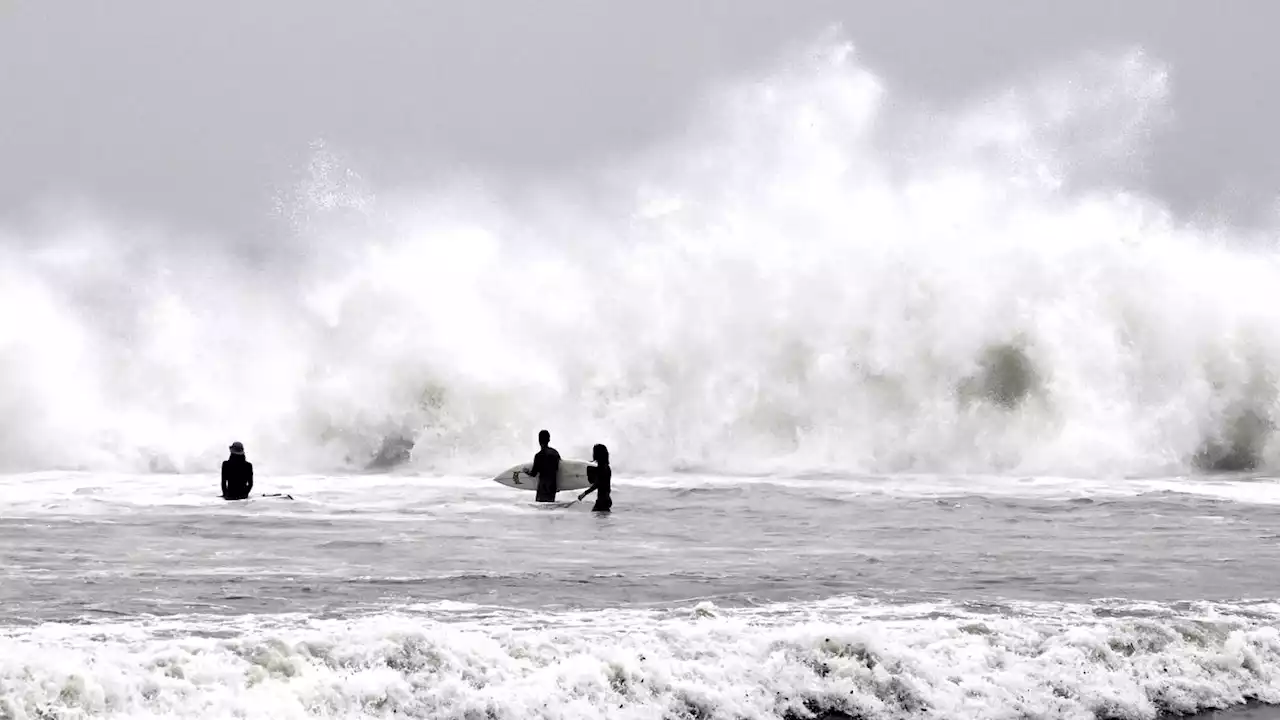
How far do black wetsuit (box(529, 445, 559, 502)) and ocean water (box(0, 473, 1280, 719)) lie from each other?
4.10ft

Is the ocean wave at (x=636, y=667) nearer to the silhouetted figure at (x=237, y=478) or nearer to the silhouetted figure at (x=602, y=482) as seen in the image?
the silhouetted figure at (x=602, y=482)

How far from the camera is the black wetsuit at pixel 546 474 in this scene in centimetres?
1970

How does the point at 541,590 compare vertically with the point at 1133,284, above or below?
below

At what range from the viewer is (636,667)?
9234mm

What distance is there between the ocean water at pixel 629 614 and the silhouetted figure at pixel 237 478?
1.31 m

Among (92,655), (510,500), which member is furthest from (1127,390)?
(92,655)

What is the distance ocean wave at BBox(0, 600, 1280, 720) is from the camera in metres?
8.55

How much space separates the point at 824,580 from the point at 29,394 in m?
22.1

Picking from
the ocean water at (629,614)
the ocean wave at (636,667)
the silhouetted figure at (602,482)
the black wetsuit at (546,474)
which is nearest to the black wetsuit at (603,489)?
the silhouetted figure at (602,482)

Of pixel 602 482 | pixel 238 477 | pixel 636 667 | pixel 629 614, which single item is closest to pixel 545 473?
pixel 602 482

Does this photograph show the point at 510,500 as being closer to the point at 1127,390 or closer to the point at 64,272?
the point at 1127,390

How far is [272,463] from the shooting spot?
2956 cm

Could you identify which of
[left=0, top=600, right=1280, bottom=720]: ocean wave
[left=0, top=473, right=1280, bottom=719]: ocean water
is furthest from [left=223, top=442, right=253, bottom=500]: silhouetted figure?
[left=0, top=600, right=1280, bottom=720]: ocean wave

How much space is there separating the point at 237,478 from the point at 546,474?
3603 millimetres
